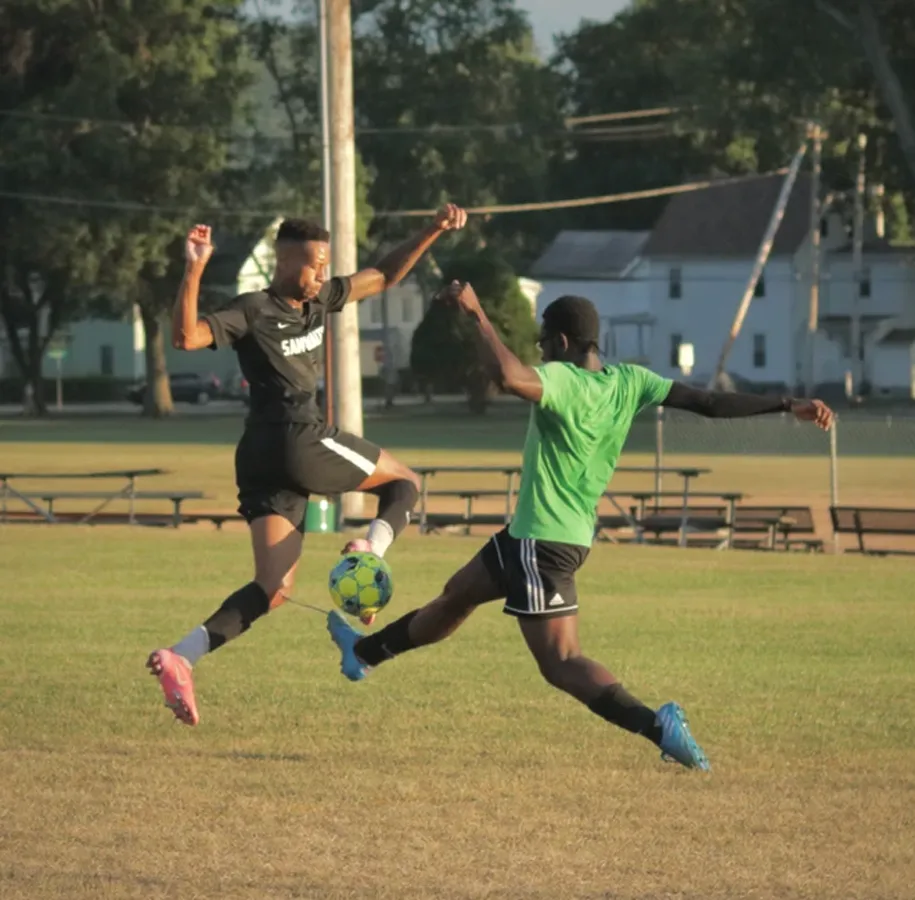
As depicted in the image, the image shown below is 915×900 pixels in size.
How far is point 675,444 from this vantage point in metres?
43.6

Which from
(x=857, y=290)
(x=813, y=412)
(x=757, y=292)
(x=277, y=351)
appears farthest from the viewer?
(x=757, y=292)

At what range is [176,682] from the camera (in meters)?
9.62

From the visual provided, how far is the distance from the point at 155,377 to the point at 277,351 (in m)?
76.5

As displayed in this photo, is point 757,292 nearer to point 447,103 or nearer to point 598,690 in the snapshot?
point 447,103

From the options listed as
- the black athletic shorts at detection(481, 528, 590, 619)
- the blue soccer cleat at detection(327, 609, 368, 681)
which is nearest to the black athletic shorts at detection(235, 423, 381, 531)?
the blue soccer cleat at detection(327, 609, 368, 681)

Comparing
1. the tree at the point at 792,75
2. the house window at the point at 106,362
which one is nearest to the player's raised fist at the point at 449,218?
the tree at the point at 792,75

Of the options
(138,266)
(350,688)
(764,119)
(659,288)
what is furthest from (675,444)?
(659,288)

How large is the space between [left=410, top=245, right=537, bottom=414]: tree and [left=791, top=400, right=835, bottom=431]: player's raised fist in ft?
231

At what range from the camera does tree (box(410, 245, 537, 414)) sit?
80938 mm

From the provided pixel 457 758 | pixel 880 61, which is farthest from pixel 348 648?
pixel 880 61

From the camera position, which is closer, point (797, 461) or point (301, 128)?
point (797, 461)

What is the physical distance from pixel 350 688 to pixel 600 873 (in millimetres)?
5383

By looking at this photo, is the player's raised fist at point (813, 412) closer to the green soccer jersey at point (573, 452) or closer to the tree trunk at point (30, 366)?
the green soccer jersey at point (573, 452)

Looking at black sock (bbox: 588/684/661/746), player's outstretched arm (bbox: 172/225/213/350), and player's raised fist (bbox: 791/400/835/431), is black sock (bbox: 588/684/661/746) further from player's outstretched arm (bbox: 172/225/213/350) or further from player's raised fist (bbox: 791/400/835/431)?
player's outstretched arm (bbox: 172/225/213/350)
